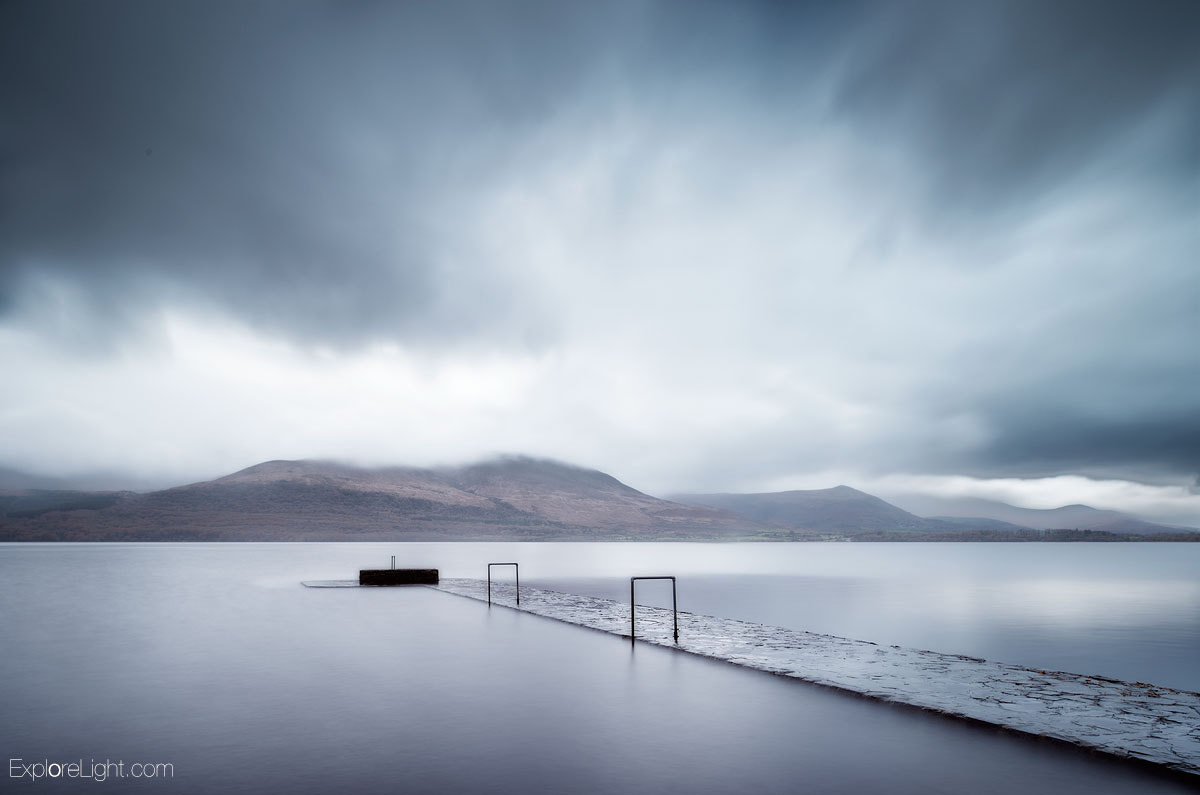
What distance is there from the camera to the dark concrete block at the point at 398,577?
117 ft

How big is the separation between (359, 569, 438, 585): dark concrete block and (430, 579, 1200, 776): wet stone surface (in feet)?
65.2

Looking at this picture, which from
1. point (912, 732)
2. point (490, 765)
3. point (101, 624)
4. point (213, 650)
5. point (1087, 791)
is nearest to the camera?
point (1087, 791)

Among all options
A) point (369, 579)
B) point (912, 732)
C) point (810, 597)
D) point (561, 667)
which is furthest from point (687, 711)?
point (810, 597)

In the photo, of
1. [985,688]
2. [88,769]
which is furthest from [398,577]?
[88,769]

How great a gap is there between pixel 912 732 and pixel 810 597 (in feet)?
130

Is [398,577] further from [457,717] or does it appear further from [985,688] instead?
[985,688]

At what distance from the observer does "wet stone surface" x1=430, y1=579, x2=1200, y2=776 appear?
8484mm

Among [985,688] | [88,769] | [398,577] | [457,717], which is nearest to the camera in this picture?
[88,769]

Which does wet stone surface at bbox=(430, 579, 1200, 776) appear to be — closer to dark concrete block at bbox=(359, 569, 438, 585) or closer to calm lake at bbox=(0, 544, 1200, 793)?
calm lake at bbox=(0, 544, 1200, 793)

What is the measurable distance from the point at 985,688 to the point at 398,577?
97.5ft

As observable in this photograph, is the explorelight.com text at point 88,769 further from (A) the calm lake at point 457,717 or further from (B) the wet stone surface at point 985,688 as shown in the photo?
(B) the wet stone surface at point 985,688

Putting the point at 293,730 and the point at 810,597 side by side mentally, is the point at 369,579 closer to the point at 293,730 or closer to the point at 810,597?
the point at 810,597

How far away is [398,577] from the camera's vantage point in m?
36.7

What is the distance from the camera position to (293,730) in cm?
862
